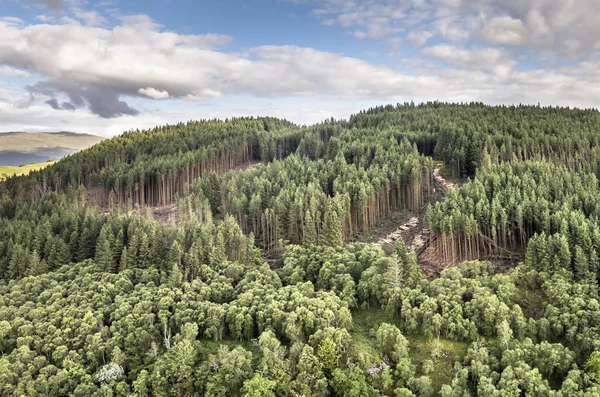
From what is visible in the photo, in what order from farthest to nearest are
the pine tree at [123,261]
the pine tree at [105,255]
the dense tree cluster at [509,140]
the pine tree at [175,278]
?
the dense tree cluster at [509,140]
the pine tree at [105,255]
the pine tree at [123,261]
the pine tree at [175,278]

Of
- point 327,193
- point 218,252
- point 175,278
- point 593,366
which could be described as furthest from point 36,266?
point 593,366

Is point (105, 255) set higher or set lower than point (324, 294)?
higher

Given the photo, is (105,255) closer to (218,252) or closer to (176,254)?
(176,254)

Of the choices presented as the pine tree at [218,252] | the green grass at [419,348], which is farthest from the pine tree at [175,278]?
the green grass at [419,348]

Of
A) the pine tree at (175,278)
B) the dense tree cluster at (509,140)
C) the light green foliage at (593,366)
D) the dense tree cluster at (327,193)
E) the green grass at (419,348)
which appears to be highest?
the dense tree cluster at (509,140)

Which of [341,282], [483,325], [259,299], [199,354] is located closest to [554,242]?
[483,325]

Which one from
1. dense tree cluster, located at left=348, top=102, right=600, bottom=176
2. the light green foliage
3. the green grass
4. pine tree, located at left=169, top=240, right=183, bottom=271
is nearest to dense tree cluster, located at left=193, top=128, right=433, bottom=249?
dense tree cluster, located at left=348, top=102, right=600, bottom=176

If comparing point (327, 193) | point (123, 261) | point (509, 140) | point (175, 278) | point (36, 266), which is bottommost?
point (175, 278)

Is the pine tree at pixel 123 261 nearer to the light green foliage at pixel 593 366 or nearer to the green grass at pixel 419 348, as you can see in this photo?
the green grass at pixel 419 348
